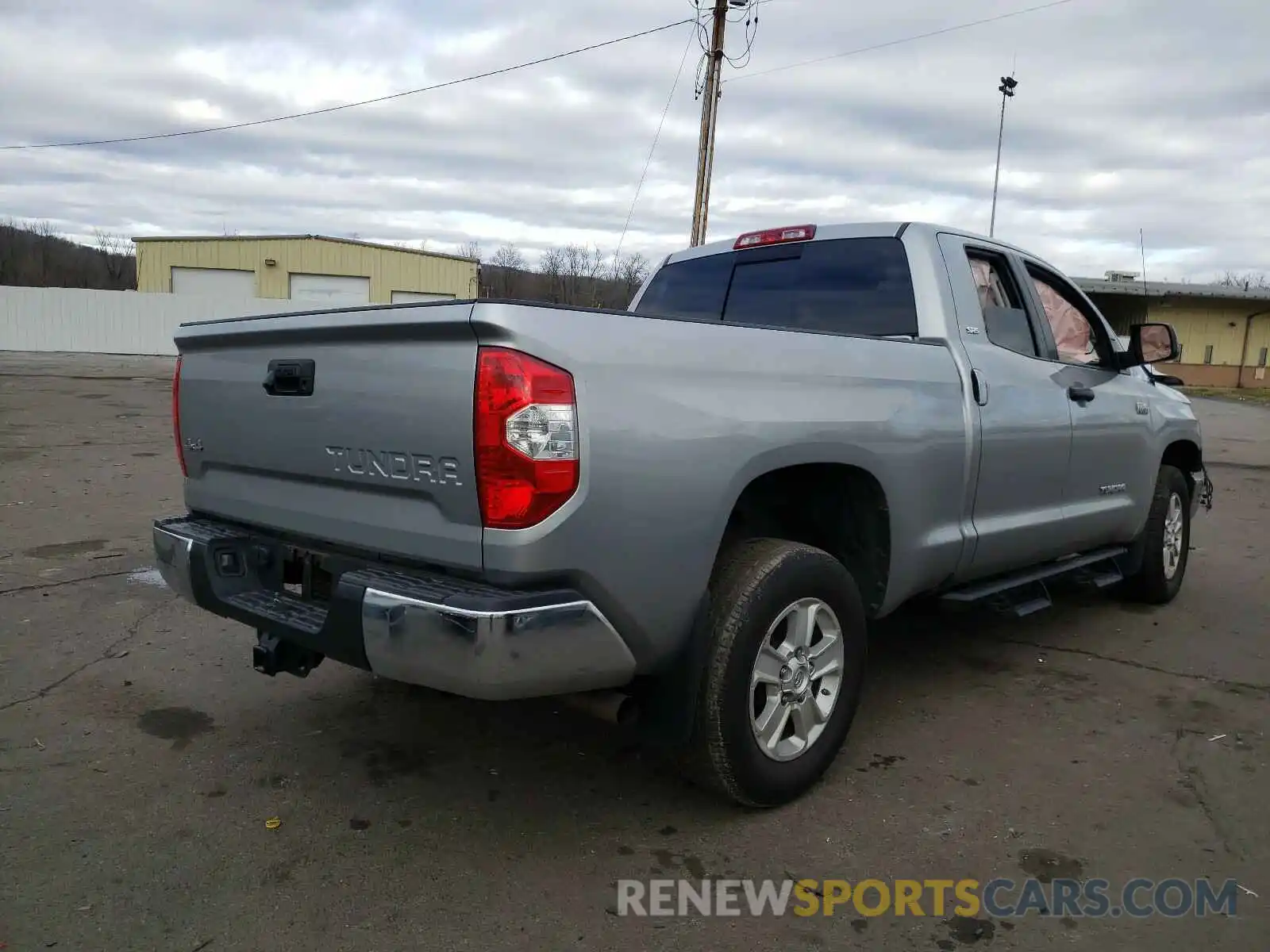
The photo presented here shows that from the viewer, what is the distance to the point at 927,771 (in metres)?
3.49

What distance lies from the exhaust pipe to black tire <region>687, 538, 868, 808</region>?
19 centimetres

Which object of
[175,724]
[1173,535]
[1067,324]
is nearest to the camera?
[175,724]

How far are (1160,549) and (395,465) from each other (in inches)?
181

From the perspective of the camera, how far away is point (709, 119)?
18469 mm

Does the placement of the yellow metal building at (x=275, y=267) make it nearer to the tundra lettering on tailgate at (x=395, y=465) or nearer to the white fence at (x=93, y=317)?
the white fence at (x=93, y=317)

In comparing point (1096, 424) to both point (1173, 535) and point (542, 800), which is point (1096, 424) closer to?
point (1173, 535)

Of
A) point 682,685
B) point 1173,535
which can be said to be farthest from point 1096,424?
point 682,685

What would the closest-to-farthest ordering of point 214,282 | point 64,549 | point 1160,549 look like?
1. point 1160,549
2. point 64,549
3. point 214,282

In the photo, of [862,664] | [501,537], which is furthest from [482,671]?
[862,664]

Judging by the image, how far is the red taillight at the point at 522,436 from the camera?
243cm

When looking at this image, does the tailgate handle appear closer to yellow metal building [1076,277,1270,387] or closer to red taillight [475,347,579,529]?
red taillight [475,347,579,529]

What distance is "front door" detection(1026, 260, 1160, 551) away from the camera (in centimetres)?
458

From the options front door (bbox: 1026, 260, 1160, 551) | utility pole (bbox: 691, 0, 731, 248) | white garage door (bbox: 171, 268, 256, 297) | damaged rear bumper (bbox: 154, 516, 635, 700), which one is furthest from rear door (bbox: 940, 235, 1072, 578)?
white garage door (bbox: 171, 268, 256, 297)

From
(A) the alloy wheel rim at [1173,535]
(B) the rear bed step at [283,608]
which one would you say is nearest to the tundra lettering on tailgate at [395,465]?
(B) the rear bed step at [283,608]
